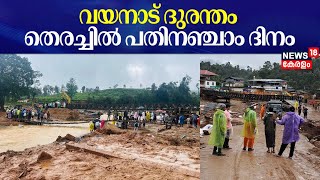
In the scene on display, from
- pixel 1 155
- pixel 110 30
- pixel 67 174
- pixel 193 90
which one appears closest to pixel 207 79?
pixel 193 90

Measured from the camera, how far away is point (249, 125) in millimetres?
3500

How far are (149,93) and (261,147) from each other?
1.08 m

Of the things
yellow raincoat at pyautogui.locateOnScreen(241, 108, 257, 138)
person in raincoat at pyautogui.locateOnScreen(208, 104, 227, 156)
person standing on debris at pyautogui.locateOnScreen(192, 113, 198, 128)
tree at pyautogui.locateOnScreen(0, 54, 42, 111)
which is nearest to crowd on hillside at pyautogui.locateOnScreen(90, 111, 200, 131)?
person standing on debris at pyautogui.locateOnScreen(192, 113, 198, 128)

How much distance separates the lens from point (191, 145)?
337cm

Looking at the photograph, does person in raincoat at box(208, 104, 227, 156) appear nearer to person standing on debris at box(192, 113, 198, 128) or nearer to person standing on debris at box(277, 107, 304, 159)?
person standing on debris at box(192, 113, 198, 128)

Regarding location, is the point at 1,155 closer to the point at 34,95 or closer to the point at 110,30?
the point at 34,95

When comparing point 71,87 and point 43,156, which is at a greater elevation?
point 71,87

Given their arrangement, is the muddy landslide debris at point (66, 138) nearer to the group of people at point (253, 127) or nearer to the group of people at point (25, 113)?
the group of people at point (25, 113)

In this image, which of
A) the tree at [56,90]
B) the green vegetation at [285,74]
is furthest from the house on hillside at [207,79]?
the tree at [56,90]

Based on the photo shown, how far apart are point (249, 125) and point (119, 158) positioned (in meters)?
1.11

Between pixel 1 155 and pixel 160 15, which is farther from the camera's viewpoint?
pixel 1 155

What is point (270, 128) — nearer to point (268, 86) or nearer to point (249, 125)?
point (249, 125)

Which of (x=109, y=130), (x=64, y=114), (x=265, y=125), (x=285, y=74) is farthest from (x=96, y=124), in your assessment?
(x=285, y=74)

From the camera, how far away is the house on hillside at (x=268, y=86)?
121 inches
